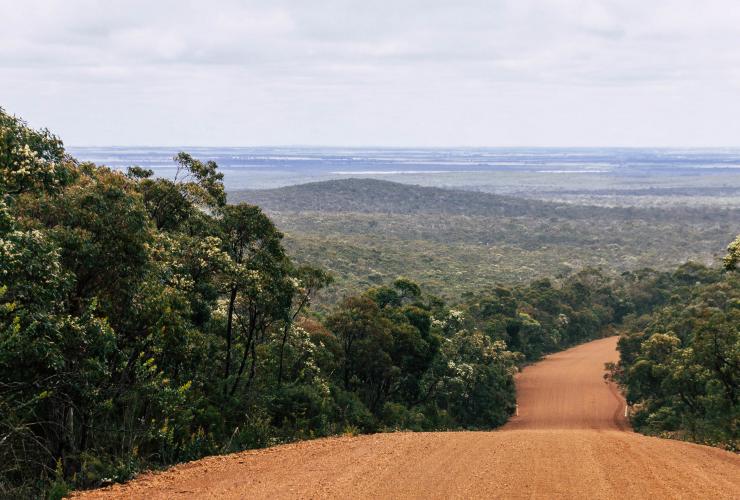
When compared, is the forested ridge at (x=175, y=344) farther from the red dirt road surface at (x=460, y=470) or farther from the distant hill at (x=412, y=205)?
the distant hill at (x=412, y=205)

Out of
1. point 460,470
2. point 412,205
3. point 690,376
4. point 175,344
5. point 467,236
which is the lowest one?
point 467,236

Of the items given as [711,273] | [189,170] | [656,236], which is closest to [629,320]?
[711,273]

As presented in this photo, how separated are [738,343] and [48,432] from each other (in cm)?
2223

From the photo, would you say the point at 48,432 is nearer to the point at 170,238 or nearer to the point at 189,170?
the point at 170,238

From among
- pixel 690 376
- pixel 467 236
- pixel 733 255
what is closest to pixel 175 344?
pixel 733 255

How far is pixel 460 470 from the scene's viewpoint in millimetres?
13578

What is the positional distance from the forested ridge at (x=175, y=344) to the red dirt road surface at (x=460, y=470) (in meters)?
1.61

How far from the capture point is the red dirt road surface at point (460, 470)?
12.2 m

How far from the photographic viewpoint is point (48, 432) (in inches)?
578

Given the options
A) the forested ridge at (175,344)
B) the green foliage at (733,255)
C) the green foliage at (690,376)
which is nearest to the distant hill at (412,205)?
the green foliage at (690,376)

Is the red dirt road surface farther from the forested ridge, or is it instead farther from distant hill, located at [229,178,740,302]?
distant hill, located at [229,178,740,302]

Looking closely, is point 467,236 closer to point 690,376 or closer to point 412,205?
point 412,205

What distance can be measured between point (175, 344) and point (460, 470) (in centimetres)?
671

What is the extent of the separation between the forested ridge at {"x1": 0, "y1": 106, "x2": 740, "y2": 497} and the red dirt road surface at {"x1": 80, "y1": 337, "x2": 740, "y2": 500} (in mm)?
1610
